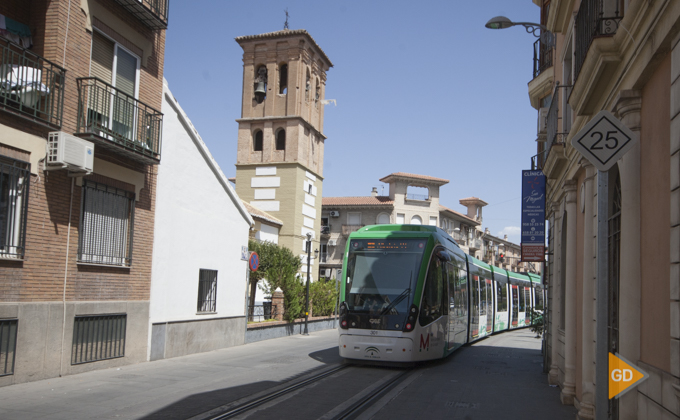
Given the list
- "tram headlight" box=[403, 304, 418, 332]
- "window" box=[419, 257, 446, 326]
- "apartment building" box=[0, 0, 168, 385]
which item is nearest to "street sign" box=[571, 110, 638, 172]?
"apartment building" box=[0, 0, 168, 385]

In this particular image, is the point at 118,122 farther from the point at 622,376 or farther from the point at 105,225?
the point at 622,376

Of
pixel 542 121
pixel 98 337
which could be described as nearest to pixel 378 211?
pixel 542 121

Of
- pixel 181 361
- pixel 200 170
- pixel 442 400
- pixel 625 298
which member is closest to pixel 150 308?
pixel 181 361

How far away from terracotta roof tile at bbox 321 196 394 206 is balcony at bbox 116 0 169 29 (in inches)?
2238

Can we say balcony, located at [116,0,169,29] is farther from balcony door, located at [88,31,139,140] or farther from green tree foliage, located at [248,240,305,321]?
green tree foliage, located at [248,240,305,321]

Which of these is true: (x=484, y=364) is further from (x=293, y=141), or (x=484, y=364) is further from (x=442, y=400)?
(x=293, y=141)

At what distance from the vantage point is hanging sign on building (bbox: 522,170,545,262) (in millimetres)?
16016

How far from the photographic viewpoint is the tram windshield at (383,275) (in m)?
14.3

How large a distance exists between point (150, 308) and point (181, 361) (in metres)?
1.50

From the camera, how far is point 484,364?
16922 mm

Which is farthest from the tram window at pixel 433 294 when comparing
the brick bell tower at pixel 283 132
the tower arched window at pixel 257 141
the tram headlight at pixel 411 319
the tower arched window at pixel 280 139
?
the tower arched window at pixel 257 141

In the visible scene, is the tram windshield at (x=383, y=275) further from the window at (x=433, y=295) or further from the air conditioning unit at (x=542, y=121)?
the air conditioning unit at (x=542, y=121)

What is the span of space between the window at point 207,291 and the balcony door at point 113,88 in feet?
17.1

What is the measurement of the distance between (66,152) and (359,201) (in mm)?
61339
